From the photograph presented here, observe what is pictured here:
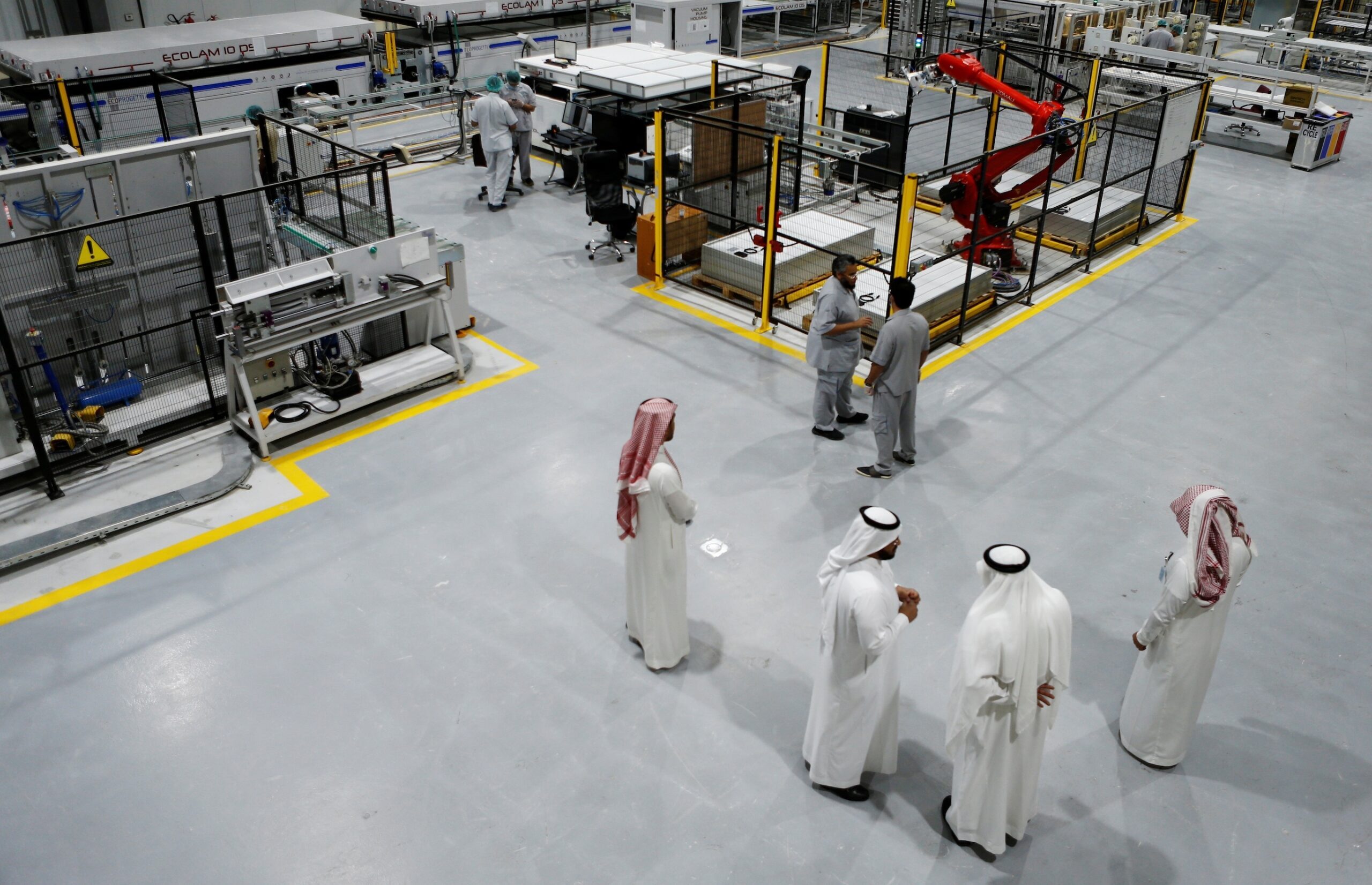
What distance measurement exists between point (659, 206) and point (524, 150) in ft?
14.5

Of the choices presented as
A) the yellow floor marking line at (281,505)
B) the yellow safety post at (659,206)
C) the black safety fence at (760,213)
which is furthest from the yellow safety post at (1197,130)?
the yellow floor marking line at (281,505)

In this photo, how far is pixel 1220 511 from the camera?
4.98m

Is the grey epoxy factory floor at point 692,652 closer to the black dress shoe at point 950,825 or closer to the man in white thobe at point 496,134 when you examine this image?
the black dress shoe at point 950,825

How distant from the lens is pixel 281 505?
26.2ft

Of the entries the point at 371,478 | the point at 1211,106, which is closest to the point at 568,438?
the point at 371,478

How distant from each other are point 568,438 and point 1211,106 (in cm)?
1607

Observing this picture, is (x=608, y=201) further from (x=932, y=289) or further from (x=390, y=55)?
Result: (x=390, y=55)

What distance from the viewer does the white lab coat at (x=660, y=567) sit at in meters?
5.64

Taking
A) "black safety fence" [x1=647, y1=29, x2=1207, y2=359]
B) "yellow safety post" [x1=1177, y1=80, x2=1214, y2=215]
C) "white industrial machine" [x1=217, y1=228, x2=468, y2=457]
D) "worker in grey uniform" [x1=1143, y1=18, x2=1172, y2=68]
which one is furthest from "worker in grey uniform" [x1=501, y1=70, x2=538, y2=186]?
"worker in grey uniform" [x1=1143, y1=18, x2=1172, y2=68]

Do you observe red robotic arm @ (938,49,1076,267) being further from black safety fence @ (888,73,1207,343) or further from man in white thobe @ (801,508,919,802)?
man in white thobe @ (801,508,919,802)

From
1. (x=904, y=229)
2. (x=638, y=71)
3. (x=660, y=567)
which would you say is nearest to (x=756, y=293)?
(x=904, y=229)

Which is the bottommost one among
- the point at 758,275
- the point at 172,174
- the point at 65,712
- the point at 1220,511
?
the point at 65,712

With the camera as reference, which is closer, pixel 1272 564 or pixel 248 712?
pixel 248 712

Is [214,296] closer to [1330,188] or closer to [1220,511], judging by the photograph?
[1220,511]
